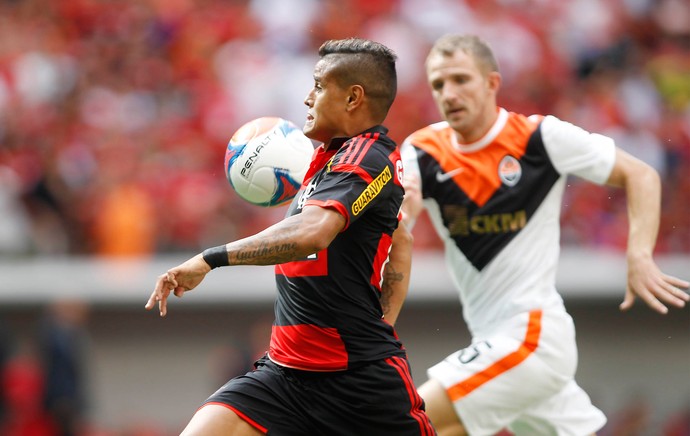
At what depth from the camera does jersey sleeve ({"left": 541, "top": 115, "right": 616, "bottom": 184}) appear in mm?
6125

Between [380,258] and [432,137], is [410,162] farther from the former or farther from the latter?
[380,258]

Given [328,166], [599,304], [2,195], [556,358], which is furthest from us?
[599,304]

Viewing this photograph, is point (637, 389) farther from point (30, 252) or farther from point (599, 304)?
point (30, 252)

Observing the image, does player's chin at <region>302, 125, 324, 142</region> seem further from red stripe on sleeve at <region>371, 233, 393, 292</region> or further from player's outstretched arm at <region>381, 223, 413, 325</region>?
player's outstretched arm at <region>381, 223, 413, 325</region>

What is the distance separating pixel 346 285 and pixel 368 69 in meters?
0.96

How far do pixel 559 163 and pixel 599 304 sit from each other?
6.98 metres

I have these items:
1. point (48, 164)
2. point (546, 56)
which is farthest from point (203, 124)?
point (546, 56)

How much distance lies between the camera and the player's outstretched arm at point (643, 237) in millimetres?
5652

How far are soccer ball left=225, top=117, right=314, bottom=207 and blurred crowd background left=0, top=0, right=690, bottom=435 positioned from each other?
6.62 meters

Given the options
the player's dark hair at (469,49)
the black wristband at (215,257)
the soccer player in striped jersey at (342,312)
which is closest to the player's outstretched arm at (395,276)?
the soccer player in striped jersey at (342,312)

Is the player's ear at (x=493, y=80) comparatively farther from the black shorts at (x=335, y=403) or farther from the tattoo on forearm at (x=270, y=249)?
the tattoo on forearm at (x=270, y=249)

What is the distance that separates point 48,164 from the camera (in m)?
12.5

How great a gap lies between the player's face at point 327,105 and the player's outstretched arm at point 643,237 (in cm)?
175

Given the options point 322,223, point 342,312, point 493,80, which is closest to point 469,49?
point 493,80
